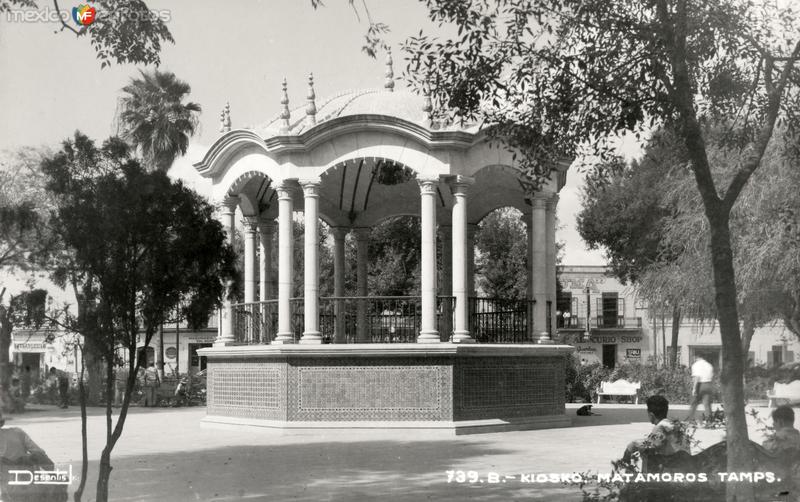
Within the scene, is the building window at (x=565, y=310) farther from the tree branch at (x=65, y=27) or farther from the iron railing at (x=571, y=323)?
A: the tree branch at (x=65, y=27)

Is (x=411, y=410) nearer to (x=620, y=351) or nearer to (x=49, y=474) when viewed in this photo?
(x=49, y=474)

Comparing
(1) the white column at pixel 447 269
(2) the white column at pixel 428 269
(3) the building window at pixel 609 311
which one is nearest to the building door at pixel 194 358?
(3) the building window at pixel 609 311

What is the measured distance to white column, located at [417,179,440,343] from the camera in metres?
17.5

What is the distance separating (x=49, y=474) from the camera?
337 inches

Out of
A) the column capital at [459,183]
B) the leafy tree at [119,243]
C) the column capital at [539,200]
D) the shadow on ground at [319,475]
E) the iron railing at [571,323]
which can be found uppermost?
the column capital at [459,183]

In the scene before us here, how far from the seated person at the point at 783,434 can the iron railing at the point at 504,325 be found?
10911 mm

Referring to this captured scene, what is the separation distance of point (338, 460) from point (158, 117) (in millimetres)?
24502

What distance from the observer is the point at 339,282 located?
2281 centimetres

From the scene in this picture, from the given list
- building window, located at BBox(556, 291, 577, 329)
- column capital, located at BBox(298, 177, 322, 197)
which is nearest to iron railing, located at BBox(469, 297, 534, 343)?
column capital, located at BBox(298, 177, 322, 197)

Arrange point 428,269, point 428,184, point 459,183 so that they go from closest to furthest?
point 428,269 → point 428,184 → point 459,183

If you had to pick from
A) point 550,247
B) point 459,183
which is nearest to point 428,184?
point 459,183

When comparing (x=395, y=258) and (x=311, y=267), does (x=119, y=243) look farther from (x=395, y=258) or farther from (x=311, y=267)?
(x=395, y=258)

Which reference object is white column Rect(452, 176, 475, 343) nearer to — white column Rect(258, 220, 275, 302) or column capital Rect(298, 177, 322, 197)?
column capital Rect(298, 177, 322, 197)

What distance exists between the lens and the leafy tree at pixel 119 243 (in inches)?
365
